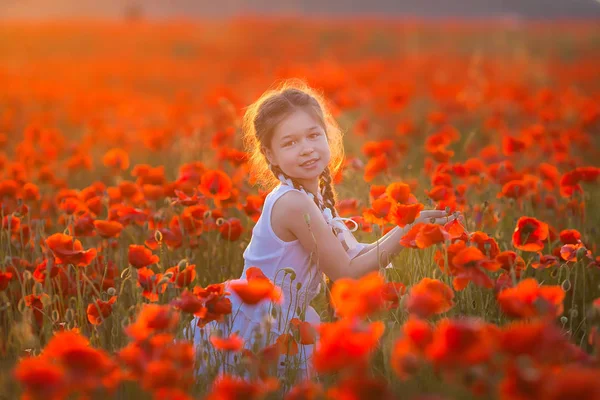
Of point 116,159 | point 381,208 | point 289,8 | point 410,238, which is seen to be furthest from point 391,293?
point 289,8

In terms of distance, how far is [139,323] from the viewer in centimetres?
156

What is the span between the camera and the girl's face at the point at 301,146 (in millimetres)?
2621

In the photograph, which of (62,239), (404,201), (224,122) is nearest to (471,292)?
(404,201)

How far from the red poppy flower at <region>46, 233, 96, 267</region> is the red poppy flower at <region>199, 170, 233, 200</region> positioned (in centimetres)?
76

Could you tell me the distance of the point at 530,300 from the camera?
1.56 m

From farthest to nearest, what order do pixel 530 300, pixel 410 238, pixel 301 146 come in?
1. pixel 301 146
2. pixel 410 238
3. pixel 530 300

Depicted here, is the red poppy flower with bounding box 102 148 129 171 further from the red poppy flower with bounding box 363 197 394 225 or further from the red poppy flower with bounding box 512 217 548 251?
the red poppy flower with bounding box 512 217 548 251

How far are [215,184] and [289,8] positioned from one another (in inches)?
811

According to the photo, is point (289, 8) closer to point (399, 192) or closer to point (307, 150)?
point (307, 150)

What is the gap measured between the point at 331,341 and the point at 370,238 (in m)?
2.15

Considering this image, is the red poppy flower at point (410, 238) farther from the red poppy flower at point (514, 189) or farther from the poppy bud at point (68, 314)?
the red poppy flower at point (514, 189)

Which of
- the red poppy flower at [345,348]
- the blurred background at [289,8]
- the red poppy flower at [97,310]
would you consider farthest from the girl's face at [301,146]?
the blurred background at [289,8]

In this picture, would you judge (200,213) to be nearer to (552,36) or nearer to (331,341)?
(331,341)

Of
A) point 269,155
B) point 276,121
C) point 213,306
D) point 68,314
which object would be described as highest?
point 276,121
